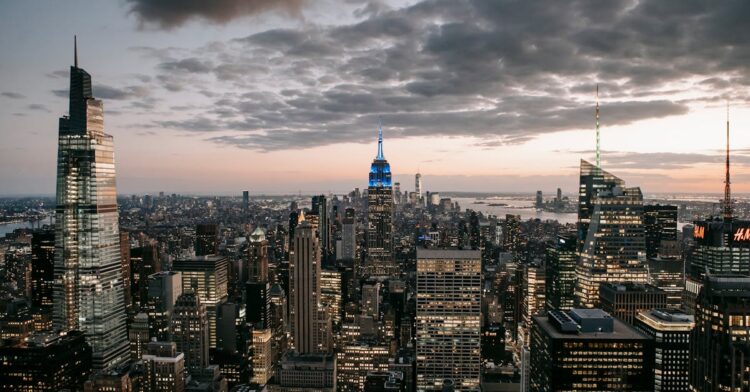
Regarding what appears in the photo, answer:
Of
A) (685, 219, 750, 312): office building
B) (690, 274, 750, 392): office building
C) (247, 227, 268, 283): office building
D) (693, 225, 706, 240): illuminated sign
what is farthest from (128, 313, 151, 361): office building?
(693, 225, 706, 240): illuminated sign

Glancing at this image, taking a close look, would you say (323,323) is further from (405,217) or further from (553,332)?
(405,217)

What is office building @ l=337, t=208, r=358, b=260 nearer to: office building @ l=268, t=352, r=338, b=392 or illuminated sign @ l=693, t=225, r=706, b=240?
office building @ l=268, t=352, r=338, b=392

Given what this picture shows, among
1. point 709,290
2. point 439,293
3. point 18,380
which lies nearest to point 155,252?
point 18,380

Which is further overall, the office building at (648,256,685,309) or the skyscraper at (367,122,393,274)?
the skyscraper at (367,122,393,274)

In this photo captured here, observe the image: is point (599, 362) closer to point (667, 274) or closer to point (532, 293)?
point (667, 274)

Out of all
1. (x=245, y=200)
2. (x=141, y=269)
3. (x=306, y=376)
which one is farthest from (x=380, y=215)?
(x=306, y=376)

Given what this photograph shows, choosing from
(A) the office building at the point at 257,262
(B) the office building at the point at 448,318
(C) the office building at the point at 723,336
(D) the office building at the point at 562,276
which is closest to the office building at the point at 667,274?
(D) the office building at the point at 562,276
